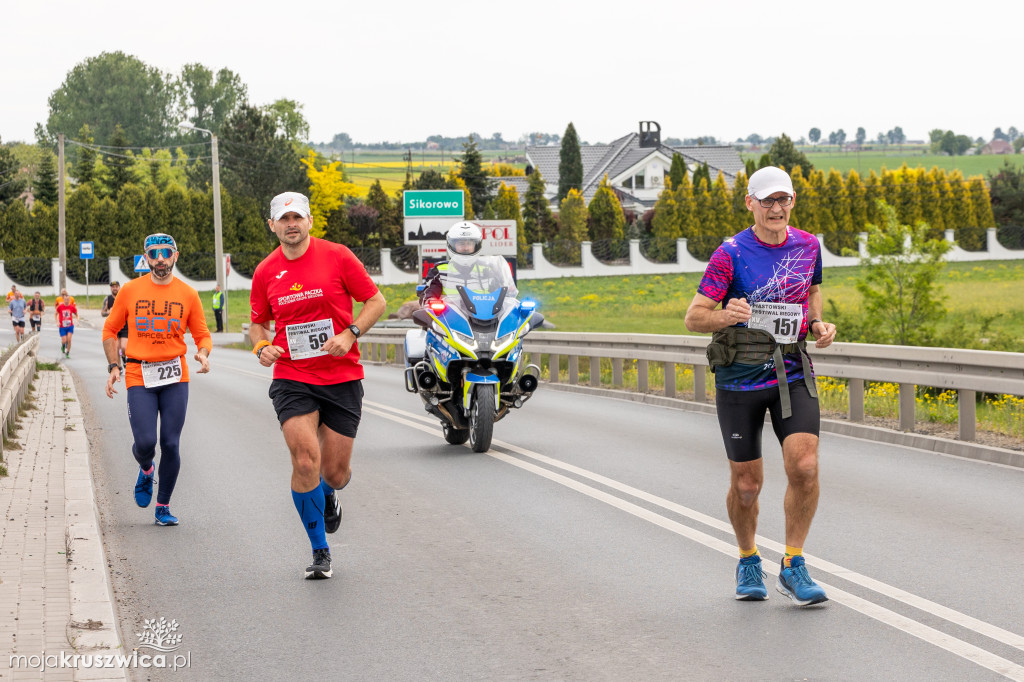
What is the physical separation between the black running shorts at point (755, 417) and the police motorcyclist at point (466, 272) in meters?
6.09

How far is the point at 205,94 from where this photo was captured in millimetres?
143250

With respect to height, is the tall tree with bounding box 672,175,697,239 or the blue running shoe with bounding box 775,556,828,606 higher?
the tall tree with bounding box 672,175,697,239

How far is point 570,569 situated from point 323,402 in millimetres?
1605

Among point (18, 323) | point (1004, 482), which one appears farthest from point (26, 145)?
point (1004, 482)

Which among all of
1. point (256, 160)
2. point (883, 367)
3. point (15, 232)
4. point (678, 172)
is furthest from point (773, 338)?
point (678, 172)

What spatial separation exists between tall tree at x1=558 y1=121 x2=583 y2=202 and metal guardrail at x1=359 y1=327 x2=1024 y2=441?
87.9 meters

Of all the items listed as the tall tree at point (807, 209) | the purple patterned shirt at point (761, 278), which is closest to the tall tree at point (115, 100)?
the tall tree at point (807, 209)

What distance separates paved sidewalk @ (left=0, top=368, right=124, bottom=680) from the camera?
5461 millimetres

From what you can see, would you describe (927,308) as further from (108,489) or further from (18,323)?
(18,323)

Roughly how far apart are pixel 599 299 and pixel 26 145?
10952 centimetres

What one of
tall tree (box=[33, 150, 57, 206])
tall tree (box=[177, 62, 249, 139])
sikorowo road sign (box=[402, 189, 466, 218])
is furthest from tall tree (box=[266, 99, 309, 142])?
sikorowo road sign (box=[402, 189, 466, 218])

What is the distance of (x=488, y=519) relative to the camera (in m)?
9.14

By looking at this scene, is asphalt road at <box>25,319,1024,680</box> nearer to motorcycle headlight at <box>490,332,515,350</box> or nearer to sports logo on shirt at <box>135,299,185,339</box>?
motorcycle headlight at <box>490,332,515,350</box>

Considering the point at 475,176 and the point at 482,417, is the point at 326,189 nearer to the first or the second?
the point at 475,176
